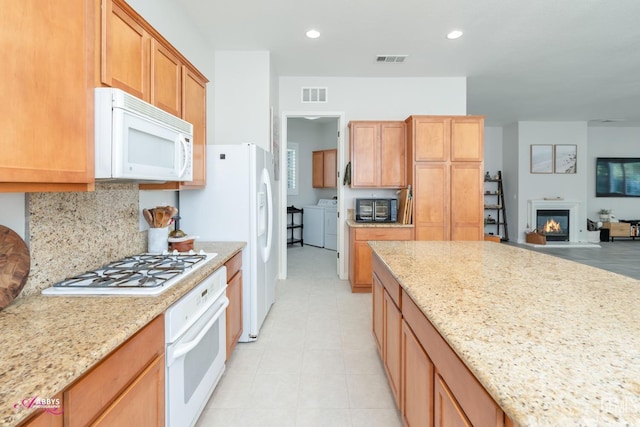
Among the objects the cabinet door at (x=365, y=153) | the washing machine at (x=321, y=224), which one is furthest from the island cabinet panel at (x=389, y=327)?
the washing machine at (x=321, y=224)

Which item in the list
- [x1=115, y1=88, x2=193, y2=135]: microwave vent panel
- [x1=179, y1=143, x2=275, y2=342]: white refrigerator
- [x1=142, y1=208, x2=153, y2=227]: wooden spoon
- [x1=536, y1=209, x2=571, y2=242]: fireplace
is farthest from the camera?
[x1=536, y1=209, x2=571, y2=242]: fireplace

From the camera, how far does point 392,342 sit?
187 centimetres

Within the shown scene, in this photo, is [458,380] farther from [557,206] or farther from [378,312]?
[557,206]

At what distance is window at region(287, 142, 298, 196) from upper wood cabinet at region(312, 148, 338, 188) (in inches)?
17.7

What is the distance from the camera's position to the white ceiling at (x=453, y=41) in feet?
9.49

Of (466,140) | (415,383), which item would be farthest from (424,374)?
(466,140)

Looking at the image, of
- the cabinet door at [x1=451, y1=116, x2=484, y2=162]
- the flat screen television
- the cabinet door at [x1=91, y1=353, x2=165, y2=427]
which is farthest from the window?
the flat screen television

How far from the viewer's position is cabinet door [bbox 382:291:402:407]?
1709 mm

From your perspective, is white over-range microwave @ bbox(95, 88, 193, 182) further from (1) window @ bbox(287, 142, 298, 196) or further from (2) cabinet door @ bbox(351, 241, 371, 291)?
(1) window @ bbox(287, 142, 298, 196)

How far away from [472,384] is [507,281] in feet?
2.41

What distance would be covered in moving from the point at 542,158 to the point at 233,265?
8.28 m

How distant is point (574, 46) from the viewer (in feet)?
12.1

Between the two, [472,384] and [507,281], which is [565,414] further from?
[507,281]

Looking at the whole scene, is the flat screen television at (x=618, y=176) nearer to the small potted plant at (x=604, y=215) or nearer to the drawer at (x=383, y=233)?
the small potted plant at (x=604, y=215)
